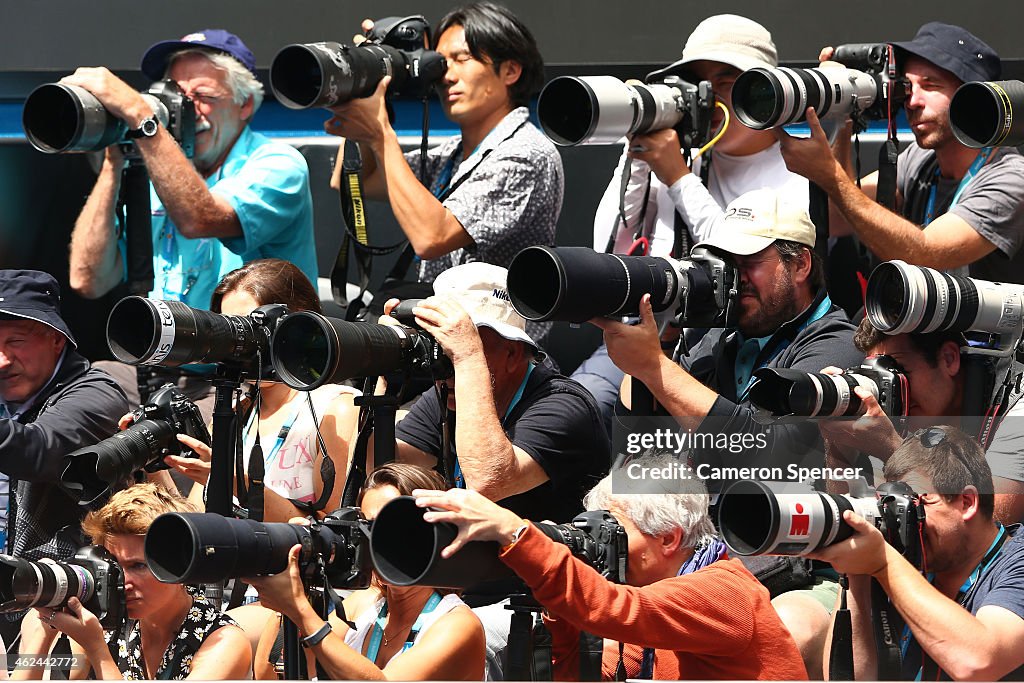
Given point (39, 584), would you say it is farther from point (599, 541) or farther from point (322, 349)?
point (599, 541)

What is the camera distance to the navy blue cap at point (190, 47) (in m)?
5.05

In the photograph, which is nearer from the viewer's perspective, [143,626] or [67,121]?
[143,626]

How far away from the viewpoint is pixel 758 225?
406cm

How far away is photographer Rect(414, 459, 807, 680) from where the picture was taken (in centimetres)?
310

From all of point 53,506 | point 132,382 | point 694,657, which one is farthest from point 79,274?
point 694,657

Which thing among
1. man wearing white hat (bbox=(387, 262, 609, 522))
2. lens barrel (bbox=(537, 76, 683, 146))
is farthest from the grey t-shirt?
man wearing white hat (bbox=(387, 262, 609, 522))

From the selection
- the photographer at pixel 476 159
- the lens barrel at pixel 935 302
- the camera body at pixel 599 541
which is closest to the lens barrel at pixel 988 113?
the lens barrel at pixel 935 302

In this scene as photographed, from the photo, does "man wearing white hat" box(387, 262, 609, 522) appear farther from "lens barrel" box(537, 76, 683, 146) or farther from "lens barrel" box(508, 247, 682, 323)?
"lens barrel" box(537, 76, 683, 146)

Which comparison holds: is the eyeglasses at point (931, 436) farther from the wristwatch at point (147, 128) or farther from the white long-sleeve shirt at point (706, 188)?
the wristwatch at point (147, 128)

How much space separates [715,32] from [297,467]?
4.99 ft

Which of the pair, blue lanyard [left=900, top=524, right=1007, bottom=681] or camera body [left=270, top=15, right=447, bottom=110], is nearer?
blue lanyard [left=900, top=524, right=1007, bottom=681]

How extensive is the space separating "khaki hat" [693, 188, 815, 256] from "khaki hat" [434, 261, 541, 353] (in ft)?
1.45

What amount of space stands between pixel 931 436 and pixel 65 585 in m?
1.78

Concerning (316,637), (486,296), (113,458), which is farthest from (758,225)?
(113,458)
